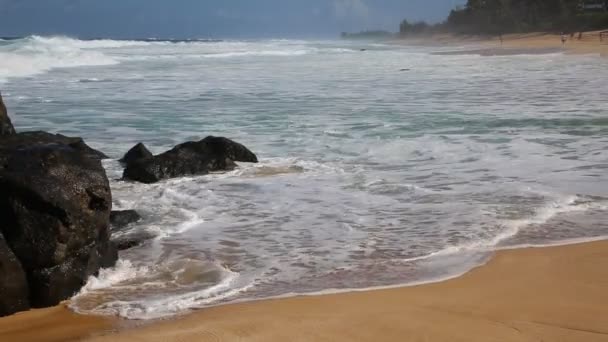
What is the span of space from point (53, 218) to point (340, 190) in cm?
421

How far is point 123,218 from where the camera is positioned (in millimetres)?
7113

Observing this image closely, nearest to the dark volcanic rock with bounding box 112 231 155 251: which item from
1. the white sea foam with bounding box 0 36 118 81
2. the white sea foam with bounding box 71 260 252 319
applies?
the white sea foam with bounding box 71 260 252 319

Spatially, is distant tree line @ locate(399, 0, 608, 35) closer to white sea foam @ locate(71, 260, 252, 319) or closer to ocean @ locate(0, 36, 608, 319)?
ocean @ locate(0, 36, 608, 319)

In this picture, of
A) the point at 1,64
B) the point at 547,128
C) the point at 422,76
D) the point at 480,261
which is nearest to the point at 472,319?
the point at 480,261

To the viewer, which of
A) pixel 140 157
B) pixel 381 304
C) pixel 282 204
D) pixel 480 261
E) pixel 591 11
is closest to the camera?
pixel 381 304

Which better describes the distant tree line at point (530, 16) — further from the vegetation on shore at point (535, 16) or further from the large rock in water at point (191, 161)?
the large rock in water at point (191, 161)

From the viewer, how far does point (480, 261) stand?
569 cm

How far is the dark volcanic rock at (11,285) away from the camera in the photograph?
470 centimetres

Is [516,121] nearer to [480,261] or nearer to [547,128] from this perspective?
[547,128]

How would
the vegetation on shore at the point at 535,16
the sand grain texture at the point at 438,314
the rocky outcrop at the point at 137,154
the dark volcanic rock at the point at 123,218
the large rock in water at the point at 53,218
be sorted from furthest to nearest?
the vegetation on shore at the point at 535,16, the rocky outcrop at the point at 137,154, the dark volcanic rock at the point at 123,218, the large rock in water at the point at 53,218, the sand grain texture at the point at 438,314

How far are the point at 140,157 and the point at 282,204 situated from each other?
3034mm

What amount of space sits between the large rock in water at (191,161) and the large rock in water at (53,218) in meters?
3.78

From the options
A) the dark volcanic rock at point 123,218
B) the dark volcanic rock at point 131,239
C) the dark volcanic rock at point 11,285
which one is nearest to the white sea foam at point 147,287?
the dark volcanic rock at point 11,285

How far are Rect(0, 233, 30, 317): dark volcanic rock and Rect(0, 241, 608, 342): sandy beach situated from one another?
91 mm
